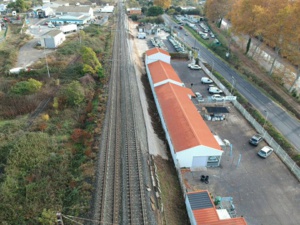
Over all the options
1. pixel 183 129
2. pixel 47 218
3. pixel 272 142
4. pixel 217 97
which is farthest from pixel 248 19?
pixel 47 218

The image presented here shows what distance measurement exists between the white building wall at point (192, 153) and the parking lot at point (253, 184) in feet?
3.57

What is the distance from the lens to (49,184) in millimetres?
19297

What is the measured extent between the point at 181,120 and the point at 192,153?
5.02 m

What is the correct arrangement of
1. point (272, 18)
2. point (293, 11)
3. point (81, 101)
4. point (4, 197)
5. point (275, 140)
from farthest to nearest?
point (272, 18), point (293, 11), point (81, 101), point (275, 140), point (4, 197)

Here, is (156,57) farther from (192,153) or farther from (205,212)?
(205,212)

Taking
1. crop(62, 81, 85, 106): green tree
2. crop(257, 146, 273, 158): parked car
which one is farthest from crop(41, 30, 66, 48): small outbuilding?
crop(257, 146, 273, 158): parked car

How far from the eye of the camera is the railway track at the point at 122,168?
17.7 meters

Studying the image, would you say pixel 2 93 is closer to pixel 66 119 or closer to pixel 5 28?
pixel 66 119

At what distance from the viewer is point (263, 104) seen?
3797cm

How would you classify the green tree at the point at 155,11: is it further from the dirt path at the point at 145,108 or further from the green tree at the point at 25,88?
the green tree at the point at 25,88

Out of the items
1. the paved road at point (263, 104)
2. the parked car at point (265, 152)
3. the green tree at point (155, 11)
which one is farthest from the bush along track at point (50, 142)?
the green tree at point (155, 11)

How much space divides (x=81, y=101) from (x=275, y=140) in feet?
80.5

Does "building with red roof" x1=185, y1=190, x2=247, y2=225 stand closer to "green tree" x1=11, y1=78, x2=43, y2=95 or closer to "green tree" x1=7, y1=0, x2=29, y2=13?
"green tree" x1=11, y1=78, x2=43, y2=95

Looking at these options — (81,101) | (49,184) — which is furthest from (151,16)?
(49,184)
